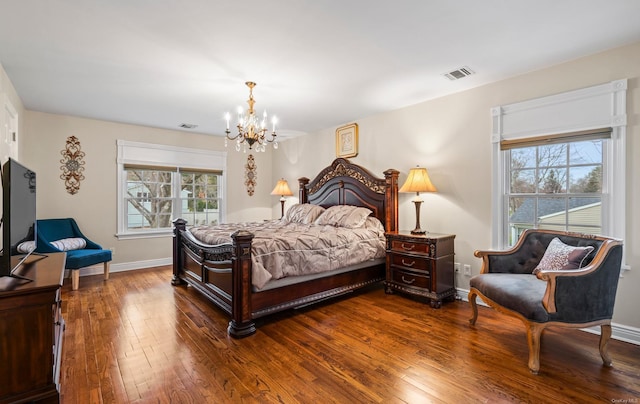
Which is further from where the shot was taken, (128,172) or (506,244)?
(128,172)

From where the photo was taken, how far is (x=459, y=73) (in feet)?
10.0

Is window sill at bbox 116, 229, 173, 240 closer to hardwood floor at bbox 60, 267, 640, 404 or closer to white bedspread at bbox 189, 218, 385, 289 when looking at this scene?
hardwood floor at bbox 60, 267, 640, 404

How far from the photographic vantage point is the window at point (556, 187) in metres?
2.75

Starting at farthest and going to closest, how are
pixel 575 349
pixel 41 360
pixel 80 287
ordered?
pixel 80 287
pixel 575 349
pixel 41 360

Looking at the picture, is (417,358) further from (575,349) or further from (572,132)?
(572,132)

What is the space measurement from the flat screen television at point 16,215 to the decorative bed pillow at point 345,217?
121 inches

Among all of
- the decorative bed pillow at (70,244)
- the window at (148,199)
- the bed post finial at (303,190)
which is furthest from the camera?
the bed post finial at (303,190)

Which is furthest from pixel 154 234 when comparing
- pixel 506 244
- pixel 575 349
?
pixel 575 349

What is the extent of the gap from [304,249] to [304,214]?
1.73 m

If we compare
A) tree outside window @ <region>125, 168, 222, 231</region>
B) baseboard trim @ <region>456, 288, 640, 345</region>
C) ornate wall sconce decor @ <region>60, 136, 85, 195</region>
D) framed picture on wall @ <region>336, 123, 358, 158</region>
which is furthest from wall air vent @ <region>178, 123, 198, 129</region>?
baseboard trim @ <region>456, 288, 640, 345</region>

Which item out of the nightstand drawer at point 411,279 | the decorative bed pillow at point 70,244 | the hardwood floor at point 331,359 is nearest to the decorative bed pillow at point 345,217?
the nightstand drawer at point 411,279

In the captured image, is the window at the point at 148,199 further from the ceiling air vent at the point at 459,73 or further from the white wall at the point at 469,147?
the ceiling air vent at the point at 459,73

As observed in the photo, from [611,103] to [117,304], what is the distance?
5141 mm

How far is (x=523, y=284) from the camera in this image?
7.70 feet
